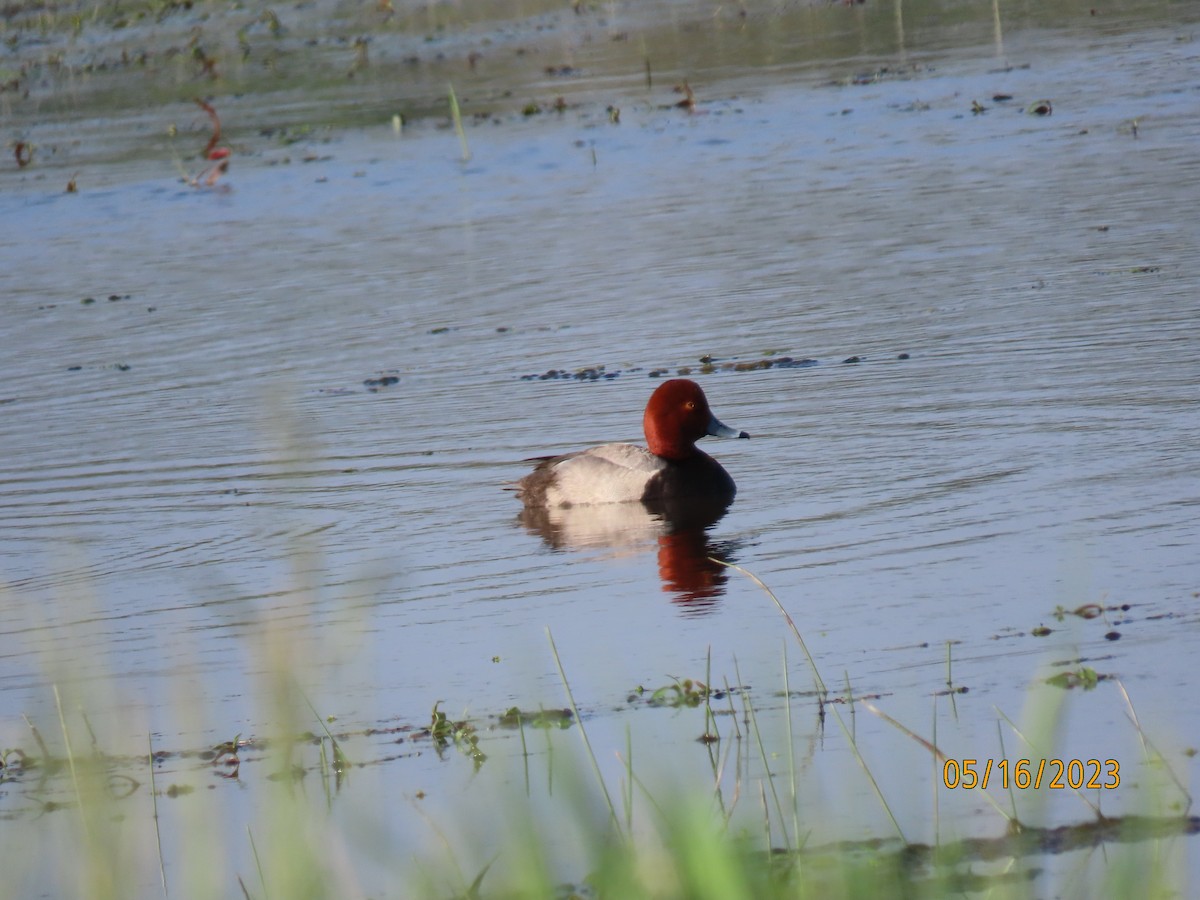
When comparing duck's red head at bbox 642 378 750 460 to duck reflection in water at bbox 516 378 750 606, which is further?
duck's red head at bbox 642 378 750 460

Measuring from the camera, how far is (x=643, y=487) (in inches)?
425

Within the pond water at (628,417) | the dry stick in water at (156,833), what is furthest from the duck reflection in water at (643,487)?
the dry stick in water at (156,833)

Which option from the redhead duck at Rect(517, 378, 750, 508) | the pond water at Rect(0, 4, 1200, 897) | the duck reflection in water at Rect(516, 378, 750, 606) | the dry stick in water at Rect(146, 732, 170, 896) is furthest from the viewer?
the redhead duck at Rect(517, 378, 750, 508)

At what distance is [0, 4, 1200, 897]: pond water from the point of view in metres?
7.10

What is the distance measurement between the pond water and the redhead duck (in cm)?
21

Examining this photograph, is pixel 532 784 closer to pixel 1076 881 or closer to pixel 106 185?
pixel 1076 881
